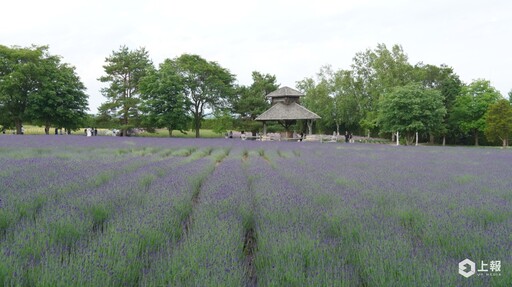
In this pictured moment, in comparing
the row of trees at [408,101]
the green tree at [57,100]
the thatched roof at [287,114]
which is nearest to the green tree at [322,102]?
the row of trees at [408,101]

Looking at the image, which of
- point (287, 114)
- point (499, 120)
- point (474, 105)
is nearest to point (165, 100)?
point (287, 114)

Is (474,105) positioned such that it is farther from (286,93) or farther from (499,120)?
(286,93)

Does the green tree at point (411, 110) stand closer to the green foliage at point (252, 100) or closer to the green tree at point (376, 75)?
the green tree at point (376, 75)

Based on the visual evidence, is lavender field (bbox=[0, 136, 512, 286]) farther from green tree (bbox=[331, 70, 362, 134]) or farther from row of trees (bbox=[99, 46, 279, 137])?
green tree (bbox=[331, 70, 362, 134])

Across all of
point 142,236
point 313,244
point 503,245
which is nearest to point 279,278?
point 313,244

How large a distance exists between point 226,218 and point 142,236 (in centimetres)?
84

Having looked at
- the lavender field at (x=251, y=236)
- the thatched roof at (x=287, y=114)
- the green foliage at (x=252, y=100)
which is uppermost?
the green foliage at (x=252, y=100)

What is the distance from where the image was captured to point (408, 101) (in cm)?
3127

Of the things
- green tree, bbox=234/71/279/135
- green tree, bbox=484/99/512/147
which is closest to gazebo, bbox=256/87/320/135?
green tree, bbox=234/71/279/135

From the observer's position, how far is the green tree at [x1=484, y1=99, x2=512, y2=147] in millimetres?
36781

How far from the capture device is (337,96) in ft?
160

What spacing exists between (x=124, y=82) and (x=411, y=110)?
34.6m

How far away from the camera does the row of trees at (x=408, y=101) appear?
32.4 meters

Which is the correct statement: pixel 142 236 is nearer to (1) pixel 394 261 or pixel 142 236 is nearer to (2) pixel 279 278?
(2) pixel 279 278
